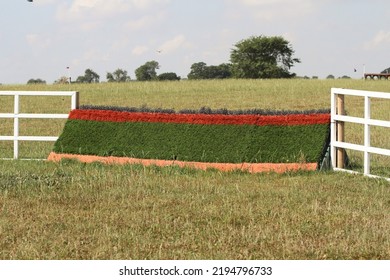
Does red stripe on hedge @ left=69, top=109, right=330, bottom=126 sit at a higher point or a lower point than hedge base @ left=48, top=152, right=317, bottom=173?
higher

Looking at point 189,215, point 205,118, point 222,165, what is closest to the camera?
point 189,215

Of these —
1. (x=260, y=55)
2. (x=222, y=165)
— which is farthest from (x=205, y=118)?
(x=260, y=55)

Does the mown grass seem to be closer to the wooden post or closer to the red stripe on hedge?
the wooden post

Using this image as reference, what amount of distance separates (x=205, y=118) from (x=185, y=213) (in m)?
5.04

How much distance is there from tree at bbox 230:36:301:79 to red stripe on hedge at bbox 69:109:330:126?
74.4m

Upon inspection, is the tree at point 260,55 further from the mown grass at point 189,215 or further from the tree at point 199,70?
the mown grass at point 189,215

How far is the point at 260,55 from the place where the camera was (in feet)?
302

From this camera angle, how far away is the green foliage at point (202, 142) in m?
13.4

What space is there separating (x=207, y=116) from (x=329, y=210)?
505cm

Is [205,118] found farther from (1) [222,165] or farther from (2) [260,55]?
(2) [260,55]

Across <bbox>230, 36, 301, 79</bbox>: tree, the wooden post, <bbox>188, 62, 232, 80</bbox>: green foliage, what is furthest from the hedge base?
<bbox>188, 62, 232, 80</bbox>: green foliage

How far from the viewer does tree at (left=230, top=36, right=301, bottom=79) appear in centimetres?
8956

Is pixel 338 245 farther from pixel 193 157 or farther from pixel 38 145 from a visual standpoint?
pixel 38 145

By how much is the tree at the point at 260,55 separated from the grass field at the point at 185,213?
74349 mm
